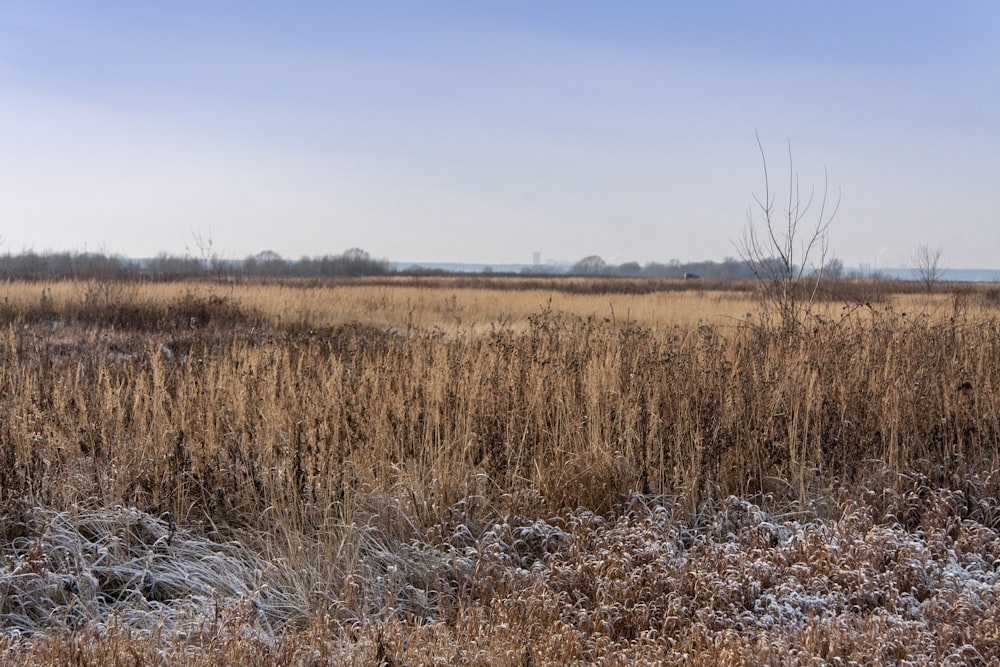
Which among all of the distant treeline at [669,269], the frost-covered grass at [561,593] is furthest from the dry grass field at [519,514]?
the distant treeline at [669,269]

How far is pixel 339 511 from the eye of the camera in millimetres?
3904

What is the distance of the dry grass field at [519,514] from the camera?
109 inches

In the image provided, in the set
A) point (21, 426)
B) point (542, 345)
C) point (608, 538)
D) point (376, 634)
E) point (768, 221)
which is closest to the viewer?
point (376, 634)

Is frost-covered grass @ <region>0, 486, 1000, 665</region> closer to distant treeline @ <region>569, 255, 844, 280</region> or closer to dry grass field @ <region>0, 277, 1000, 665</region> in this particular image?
dry grass field @ <region>0, 277, 1000, 665</region>

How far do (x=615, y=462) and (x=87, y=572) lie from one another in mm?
2950

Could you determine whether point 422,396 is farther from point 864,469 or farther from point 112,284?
point 112,284

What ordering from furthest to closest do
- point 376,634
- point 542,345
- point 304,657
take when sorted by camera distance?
point 542,345 < point 376,634 < point 304,657

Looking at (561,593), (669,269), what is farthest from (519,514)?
(669,269)

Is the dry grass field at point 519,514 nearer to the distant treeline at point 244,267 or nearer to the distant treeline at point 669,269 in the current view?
the distant treeline at point 244,267

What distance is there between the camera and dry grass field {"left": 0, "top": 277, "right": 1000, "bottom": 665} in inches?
109

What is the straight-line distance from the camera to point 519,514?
401 centimetres

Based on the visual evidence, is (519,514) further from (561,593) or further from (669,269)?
(669,269)

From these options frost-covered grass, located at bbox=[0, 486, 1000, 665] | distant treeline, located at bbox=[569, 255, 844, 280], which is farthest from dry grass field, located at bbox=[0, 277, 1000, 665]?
distant treeline, located at bbox=[569, 255, 844, 280]

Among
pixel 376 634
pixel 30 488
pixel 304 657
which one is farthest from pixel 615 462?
pixel 30 488
